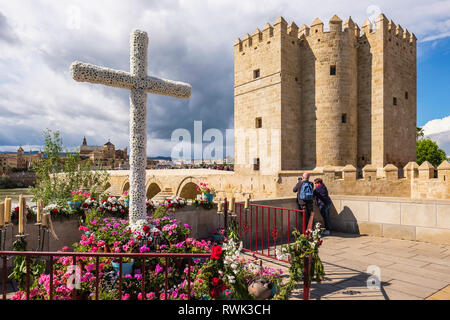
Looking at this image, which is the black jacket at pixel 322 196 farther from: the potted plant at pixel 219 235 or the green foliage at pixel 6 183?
the green foliage at pixel 6 183

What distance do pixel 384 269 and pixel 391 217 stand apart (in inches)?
115

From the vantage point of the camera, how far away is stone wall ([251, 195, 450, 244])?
6.82 m

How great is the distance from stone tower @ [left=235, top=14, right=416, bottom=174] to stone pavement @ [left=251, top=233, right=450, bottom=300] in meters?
11.9

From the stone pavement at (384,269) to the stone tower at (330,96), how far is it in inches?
470

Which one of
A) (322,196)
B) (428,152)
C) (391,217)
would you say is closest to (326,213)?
(322,196)

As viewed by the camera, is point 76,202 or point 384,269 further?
point 76,202

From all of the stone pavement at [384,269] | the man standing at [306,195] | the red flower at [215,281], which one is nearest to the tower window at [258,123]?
the man standing at [306,195]

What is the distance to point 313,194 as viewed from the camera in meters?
8.23

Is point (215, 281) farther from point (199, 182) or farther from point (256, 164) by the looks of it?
point (199, 182)

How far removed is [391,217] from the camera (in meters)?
7.49

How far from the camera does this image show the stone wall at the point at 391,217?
22.4 feet
